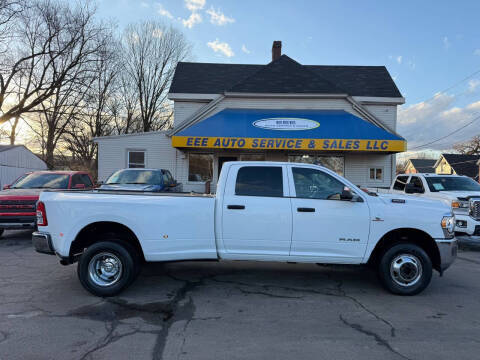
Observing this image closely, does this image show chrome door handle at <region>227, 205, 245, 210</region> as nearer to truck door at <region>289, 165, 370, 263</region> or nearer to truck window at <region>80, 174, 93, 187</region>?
truck door at <region>289, 165, 370, 263</region>

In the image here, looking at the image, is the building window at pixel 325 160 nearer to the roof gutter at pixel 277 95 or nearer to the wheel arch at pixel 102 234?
the roof gutter at pixel 277 95

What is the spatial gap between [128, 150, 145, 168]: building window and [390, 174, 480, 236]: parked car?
39.5ft

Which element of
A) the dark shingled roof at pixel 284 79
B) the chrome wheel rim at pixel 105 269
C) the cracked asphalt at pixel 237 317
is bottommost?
the cracked asphalt at pixel 237 317

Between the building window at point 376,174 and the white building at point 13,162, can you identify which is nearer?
the building window at point 376,174

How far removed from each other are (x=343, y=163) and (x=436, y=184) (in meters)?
6.67

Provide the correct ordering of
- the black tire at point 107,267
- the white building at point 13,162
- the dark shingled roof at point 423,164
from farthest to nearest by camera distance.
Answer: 1. the dark shingled roof at point 423,164
2. the white building at point 13,162
3. the black tire at point 107,267

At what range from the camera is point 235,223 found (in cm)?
457

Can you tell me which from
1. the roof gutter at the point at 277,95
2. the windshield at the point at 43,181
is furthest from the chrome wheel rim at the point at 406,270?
the roof gutter at the point at 277,95

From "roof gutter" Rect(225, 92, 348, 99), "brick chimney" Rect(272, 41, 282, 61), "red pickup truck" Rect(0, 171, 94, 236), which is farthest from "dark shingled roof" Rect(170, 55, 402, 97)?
"red pickup truck" Rect(0, 171, 94, 236)

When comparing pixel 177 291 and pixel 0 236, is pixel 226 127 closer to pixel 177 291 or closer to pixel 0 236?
pixel 0 236

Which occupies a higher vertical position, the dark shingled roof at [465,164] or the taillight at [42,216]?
the dark shingled roof at [465,164]

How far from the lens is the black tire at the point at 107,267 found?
4430 mm

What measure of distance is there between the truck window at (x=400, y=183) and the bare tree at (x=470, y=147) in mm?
60671

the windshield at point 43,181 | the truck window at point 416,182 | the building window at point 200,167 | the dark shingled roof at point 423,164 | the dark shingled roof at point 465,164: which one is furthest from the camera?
the dark shingled roof at point 423,164
